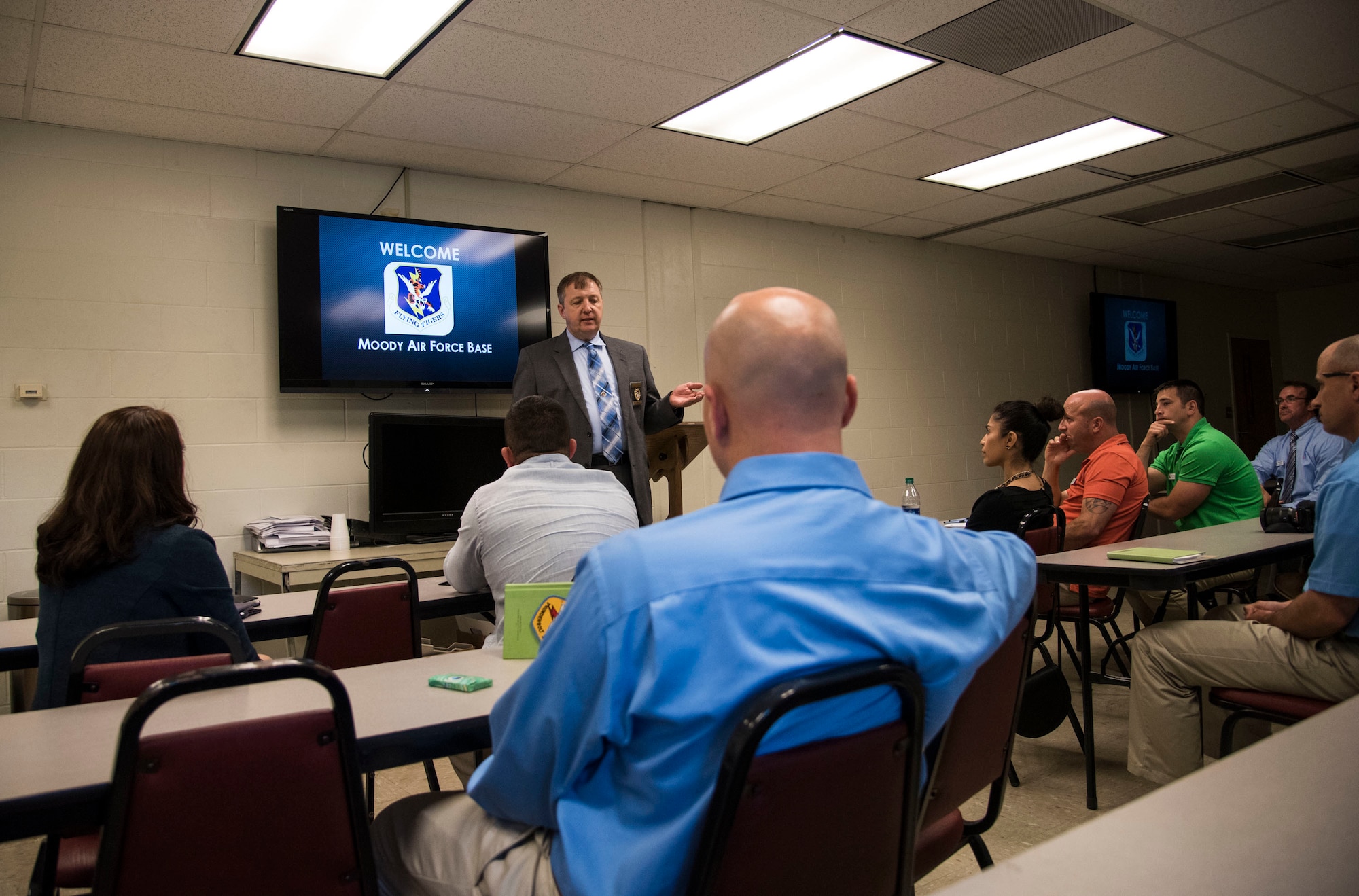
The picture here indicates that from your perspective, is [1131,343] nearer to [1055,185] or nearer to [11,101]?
[1055,185]

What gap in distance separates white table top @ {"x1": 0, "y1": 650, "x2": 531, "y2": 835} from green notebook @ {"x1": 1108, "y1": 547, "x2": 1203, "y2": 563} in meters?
1.84

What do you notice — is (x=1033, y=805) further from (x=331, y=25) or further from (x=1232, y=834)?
(x=331, y=25)

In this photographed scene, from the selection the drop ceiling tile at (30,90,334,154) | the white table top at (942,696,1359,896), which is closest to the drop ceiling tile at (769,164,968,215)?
the drop ceiling tile at (30,90,334,154)

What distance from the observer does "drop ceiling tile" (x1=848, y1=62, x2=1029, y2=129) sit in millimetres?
4043

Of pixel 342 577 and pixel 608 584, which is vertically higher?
pixel 608 584

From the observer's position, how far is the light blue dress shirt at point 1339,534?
2.00 metres

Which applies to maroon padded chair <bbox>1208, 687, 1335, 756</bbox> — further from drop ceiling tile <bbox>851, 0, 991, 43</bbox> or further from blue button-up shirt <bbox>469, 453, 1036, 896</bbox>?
drop ceiling tile <bbox>851, 0, 991, 43</bbox>

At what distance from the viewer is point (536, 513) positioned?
7.38ft

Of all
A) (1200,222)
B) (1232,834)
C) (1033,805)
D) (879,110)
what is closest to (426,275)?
(879,110)

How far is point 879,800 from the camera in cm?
106

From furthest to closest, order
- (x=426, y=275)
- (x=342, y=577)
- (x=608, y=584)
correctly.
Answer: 1. (x=426, y=275)
2. (x=342, y=577)
3. (x=608, y=584)

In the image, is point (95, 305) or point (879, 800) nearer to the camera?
point (879, 800)

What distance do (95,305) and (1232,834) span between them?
14.8ft

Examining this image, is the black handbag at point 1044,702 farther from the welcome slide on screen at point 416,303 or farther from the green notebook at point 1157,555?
the welcome slide on screen at point 416,303
